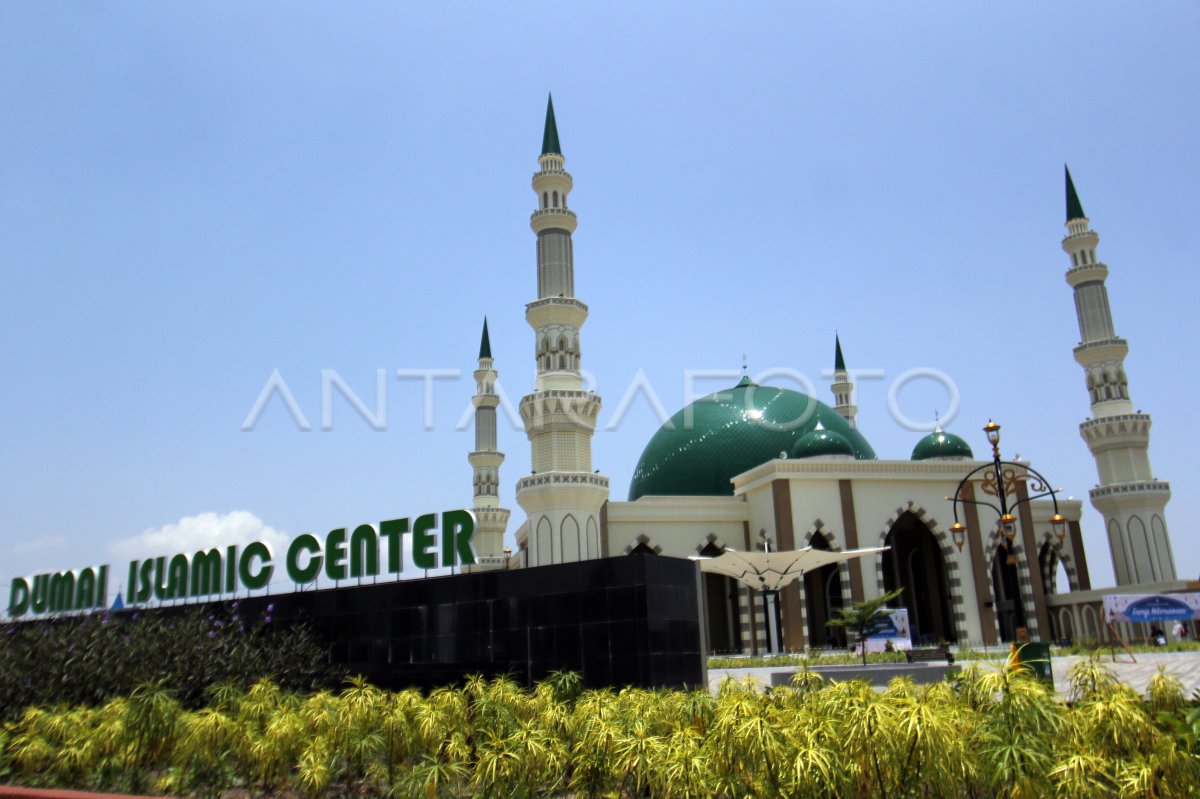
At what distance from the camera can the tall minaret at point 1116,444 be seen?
127 ft

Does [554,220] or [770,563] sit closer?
[770,563]

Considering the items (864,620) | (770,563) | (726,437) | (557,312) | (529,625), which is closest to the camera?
(529,625)

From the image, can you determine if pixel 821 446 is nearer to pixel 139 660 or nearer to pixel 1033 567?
pixel 1033 567

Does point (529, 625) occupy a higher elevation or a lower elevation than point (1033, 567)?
lower

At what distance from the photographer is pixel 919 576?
1658 inches

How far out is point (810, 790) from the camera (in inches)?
263

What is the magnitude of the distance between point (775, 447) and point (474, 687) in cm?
3428

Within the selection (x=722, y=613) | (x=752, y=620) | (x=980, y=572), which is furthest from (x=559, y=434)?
(x=980, y=572)

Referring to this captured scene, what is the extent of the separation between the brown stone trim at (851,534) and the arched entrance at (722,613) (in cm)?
565

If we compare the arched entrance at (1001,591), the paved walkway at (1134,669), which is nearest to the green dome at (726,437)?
the arched entrance at (1001,591)

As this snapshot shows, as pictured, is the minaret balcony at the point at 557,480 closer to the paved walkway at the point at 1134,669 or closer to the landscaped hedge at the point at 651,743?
the paved walkway at the point at 1134,669

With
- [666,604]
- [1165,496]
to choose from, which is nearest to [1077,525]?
[1165,496]

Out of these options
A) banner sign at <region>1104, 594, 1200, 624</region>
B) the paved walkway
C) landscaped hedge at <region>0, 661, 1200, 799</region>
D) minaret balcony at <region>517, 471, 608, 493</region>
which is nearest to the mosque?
minaret balcony at <region>517, 471, 608, 493</region>

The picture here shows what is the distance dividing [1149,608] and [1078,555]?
50.6 feet
